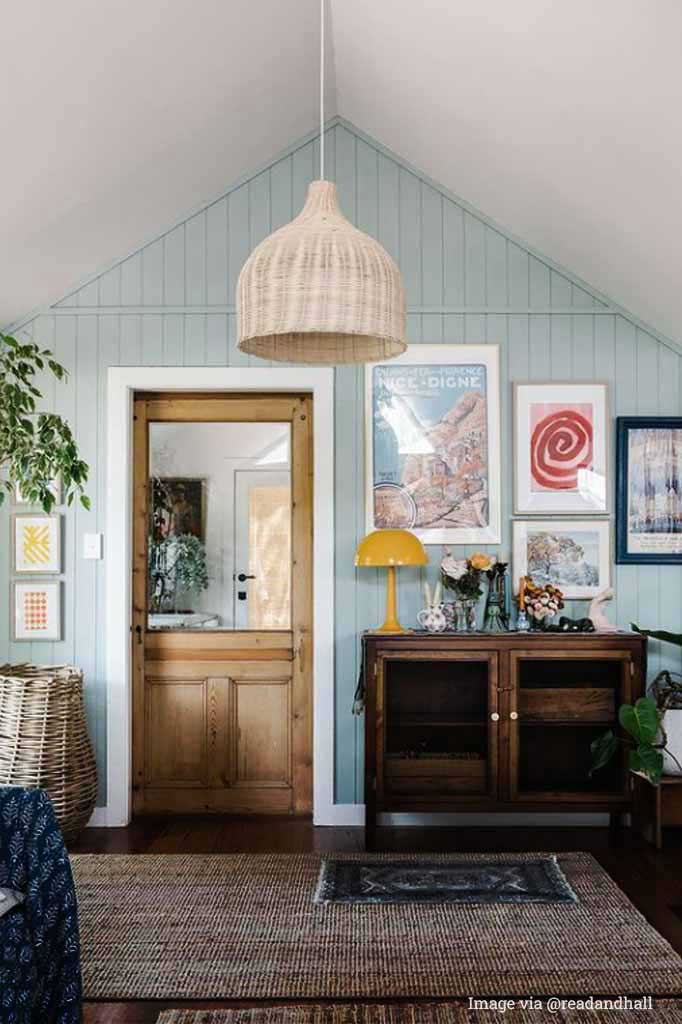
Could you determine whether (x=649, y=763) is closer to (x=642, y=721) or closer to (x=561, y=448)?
(x=642, y=721)

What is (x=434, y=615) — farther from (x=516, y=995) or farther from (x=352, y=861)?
(x=516, y=995)

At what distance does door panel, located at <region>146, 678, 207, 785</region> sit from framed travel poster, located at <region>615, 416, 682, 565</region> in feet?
7.02

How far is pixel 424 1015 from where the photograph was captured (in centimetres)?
272

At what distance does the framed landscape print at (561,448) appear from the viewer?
185 inches

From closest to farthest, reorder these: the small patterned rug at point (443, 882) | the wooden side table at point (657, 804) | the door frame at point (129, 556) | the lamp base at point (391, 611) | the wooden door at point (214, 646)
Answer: the small patterned rug at point (443, 882), the wooden side table at point (657, 804), the lamp base at point (391, 611), the door frame at point (129, 556), the wooden door at point (214, 646)

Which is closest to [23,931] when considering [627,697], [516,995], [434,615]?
[516,995]

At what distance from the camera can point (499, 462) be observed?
4.70 metres

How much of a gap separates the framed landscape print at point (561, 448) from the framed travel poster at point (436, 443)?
12 centimetres

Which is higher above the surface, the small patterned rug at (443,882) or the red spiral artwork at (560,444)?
the red spiral artwork at (560,444)

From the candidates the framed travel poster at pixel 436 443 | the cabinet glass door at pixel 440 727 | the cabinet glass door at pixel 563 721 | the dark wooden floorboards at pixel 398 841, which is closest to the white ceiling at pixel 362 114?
the framed travel poster at pixel 436 443

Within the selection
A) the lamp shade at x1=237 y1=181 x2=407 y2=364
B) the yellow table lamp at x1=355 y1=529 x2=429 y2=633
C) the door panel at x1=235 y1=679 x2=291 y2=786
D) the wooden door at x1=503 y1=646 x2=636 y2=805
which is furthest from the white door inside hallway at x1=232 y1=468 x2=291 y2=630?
the lamp shade at x1=237 y1=181 x2=407 y2=364

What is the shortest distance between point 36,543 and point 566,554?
8.16ft

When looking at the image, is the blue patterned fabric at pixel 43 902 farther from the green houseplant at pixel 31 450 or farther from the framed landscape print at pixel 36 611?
the framed landscape print at pixel 36 611

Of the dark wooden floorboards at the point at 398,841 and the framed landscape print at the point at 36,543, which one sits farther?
the framed landscape print at the point at 36,543
